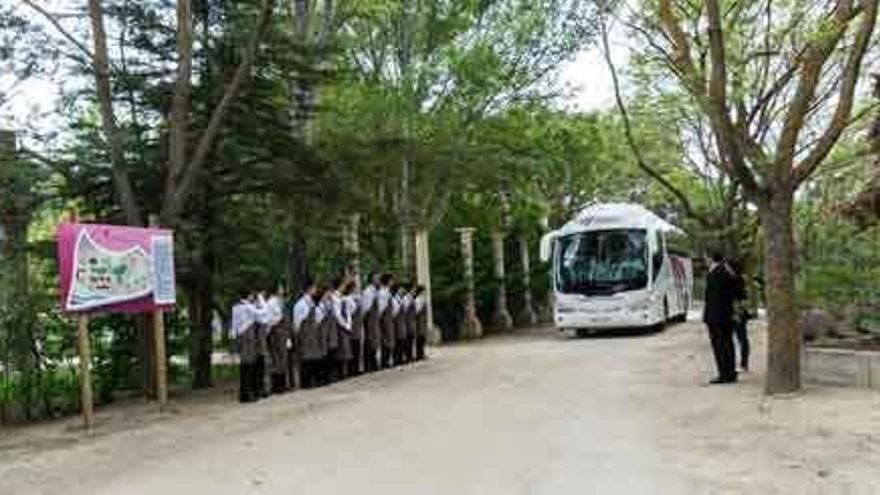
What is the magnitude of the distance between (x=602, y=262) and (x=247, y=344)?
15.2 metres

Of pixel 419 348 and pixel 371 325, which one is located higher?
pixel 371 325

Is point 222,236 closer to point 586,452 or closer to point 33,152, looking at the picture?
point 33,152

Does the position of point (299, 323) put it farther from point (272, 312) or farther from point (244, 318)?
point (244, 318)

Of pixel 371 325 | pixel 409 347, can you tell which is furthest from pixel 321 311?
pixel 409 347

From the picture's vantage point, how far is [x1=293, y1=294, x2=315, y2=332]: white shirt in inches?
737

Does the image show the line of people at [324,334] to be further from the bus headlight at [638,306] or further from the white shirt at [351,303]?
the bus headlight at [638,306]

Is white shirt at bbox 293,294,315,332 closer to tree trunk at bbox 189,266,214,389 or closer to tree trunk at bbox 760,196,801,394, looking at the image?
tree trunk at bbox 189,266,214,389

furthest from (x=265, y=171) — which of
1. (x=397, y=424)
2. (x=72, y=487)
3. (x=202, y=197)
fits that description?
(x=72, y=487)

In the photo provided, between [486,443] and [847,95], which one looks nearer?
[486,443]

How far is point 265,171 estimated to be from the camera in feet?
65.2

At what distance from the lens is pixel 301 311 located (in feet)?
61.4

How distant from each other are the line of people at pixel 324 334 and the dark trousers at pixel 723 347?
249 inches

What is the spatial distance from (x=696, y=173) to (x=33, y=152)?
22.1 metres

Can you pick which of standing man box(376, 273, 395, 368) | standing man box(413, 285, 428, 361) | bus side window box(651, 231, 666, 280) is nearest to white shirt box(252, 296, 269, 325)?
standing man box(376, 273, 395, 368)
